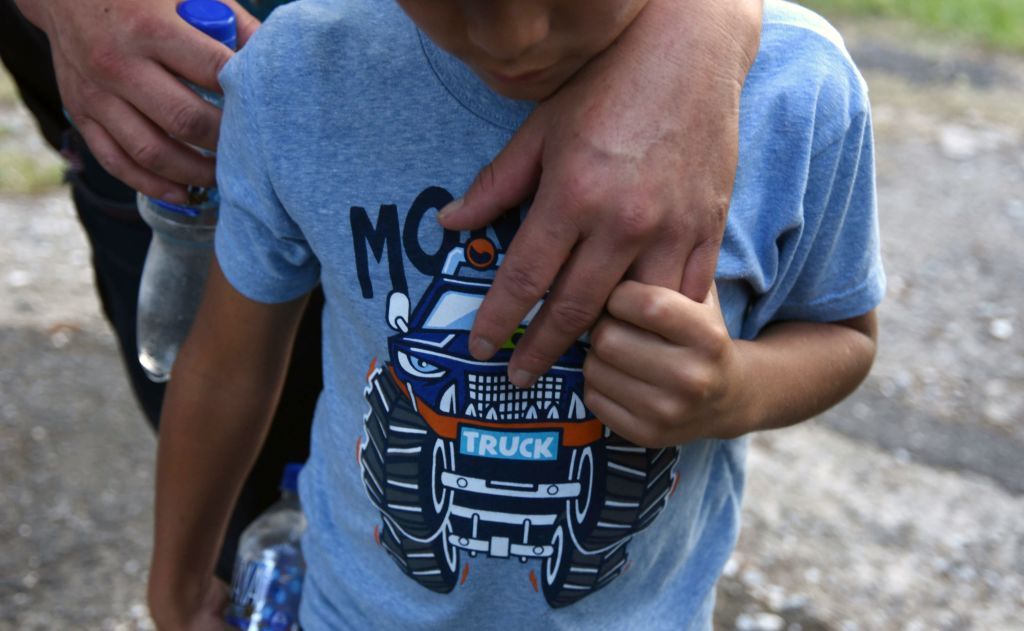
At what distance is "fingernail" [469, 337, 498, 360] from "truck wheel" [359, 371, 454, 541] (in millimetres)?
151

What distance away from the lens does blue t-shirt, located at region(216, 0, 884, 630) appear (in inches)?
47.9

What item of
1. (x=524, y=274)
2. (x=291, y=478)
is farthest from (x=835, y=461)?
(x=524, y=274)

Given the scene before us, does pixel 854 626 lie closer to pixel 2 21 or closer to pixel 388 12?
pixel 388 12

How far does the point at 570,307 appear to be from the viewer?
113 cm

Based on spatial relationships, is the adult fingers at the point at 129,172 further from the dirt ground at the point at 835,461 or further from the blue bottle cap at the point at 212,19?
the dirt ground at the point at 835,461

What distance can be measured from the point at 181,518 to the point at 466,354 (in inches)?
25.3

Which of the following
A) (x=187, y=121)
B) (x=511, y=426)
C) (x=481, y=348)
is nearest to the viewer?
(x=481, y=348)

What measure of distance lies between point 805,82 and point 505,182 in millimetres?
346

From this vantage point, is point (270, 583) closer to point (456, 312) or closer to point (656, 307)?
point (456, 312)

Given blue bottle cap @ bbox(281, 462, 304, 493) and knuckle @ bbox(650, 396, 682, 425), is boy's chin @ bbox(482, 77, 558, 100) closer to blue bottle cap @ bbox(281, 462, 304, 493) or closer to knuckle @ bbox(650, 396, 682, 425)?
knuckle @ bbox(650, 396, 682, 425)

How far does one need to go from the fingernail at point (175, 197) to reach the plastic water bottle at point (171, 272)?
2 cm

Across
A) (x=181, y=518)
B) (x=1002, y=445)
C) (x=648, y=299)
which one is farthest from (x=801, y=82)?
(x=1002, y=445)

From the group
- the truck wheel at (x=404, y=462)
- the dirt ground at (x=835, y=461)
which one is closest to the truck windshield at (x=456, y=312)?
the truck wheel at (x=404, y=462)

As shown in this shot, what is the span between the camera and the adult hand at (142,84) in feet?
4.64
